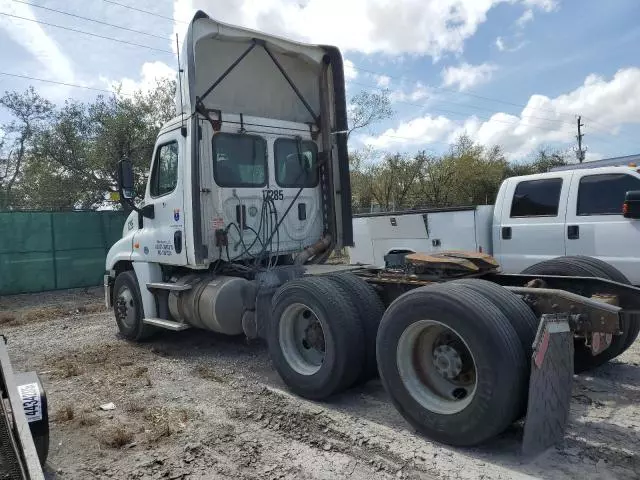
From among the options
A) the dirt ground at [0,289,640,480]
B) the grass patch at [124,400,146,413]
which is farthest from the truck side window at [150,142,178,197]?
the grass patch at [124,400,146,413]

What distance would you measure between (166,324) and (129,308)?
1156 millimetres

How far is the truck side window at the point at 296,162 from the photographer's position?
705cm

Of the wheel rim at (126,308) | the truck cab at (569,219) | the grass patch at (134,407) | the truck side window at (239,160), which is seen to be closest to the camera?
the grass patch at (134,407)

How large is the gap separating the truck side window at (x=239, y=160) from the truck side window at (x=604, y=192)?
4.39 meters

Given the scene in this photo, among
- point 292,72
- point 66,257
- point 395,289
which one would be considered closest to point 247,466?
point 395,289

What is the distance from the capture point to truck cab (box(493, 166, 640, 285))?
6.98 metres

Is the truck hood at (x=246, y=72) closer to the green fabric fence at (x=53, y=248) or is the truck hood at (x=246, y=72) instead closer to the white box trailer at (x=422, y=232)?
the white box trailer at (x=422, y=232)

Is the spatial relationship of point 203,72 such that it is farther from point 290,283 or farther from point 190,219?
point 290,283

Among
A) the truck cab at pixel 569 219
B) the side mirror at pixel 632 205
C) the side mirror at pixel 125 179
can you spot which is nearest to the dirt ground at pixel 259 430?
the truck cab at pixel 569 219

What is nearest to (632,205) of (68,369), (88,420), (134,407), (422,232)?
(422,232)

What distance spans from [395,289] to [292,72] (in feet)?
12.3

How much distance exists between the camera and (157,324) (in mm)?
6844

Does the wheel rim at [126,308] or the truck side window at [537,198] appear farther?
the truck side window at [537,198]

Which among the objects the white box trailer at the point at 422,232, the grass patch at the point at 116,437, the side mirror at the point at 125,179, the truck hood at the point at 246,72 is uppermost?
the truck hood at the point at 246,72
